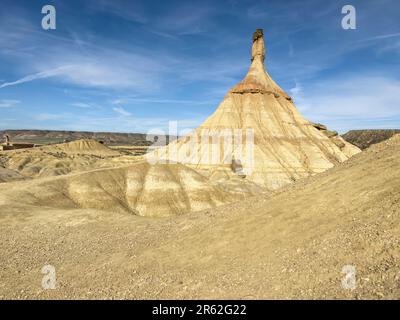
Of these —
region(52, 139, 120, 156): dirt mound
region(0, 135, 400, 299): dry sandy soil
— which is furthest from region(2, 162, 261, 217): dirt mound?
region(52, 139, 120, 156): dirt mound

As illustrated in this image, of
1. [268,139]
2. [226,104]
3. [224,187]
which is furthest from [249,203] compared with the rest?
[226,104]

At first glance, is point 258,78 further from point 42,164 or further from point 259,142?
point 42,164

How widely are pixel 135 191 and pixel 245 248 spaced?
31.1 metres

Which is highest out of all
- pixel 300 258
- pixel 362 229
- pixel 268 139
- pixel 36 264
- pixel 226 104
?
pixel 226 104

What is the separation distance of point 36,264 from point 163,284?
24.0 feet

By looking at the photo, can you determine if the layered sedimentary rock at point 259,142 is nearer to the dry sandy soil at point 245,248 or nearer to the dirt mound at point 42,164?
the dirt mound at point 42,164

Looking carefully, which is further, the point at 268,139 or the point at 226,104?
the point at 226,104

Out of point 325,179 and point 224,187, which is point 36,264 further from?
point 224,187

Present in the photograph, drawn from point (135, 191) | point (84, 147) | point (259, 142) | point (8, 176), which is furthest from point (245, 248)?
point (84, 147)

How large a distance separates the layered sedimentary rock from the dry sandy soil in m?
43.6

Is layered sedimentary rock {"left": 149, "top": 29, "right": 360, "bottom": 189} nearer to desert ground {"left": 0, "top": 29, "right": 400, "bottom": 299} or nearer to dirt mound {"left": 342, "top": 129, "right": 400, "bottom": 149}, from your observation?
desert ground {"left": 0, "top": 29, "right": 400, "bottom": 299}

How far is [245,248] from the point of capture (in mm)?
11883

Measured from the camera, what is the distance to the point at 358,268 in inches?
342

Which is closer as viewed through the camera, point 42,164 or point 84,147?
point 42,164
